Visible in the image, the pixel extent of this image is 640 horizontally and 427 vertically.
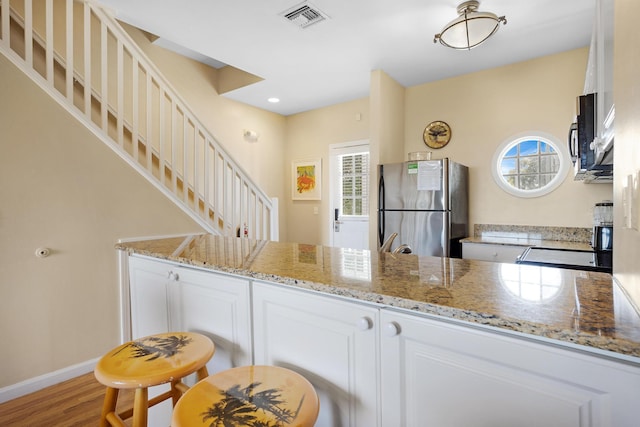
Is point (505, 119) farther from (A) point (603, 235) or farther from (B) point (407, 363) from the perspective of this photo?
(B) point (407, 363)

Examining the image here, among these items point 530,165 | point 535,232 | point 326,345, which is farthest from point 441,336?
point 530,165

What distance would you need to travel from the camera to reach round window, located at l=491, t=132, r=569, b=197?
3.09 metres

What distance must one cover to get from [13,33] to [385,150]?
3.23 m

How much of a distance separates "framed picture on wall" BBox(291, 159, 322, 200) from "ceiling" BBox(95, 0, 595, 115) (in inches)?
54.7

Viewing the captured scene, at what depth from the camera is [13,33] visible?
2305mm

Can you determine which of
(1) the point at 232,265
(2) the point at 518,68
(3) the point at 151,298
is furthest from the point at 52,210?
(2) the point at 518,68

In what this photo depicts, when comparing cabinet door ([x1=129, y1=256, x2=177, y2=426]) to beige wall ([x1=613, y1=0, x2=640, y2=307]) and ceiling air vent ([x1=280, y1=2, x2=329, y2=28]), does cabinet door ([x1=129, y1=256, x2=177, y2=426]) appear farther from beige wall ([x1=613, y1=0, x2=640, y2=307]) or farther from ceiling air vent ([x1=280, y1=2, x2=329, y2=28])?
ceiling air vent ([x1=280, y1=2, x2=329, y2=28])

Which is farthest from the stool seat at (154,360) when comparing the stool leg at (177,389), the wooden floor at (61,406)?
the wooden floor at (61,406)

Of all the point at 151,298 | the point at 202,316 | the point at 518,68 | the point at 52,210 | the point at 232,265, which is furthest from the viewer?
the point at 518,68

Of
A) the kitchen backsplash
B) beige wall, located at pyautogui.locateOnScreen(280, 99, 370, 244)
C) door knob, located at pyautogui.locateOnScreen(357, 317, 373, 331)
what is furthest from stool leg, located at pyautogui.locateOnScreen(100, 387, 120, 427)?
beige wall, located at pyautogui.locateOnScreen(280, 99, 370, 244)

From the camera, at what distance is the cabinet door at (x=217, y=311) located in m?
1.13

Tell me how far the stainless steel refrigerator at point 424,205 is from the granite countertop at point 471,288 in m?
1.82

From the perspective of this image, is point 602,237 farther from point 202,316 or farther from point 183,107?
point 183,107

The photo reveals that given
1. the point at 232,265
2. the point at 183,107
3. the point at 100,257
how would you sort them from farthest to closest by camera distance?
the point at 183,107
the point at 100,257
the point at 232,265
